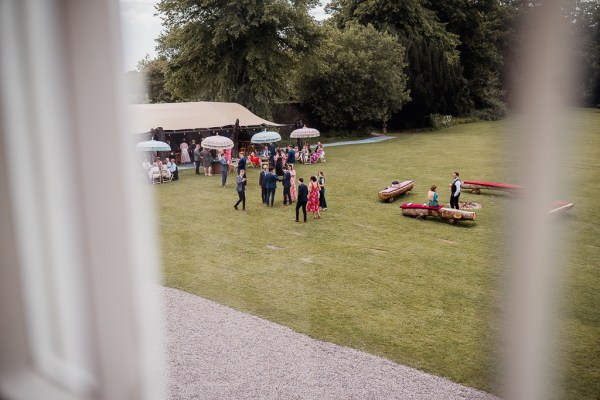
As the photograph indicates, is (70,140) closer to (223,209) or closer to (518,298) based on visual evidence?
(518,298)

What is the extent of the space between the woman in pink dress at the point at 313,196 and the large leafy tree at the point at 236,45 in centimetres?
922

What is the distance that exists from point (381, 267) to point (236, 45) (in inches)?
500

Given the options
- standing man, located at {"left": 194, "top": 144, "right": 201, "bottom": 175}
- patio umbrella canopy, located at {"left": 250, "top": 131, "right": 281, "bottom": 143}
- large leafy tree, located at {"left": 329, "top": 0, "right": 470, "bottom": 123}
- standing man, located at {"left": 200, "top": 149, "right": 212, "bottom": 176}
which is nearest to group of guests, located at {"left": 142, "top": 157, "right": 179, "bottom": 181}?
standing man, located at {"left": 200, "top": 149, "right": 212, "bottom": 176}

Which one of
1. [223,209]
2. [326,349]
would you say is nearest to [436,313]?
[326,349]

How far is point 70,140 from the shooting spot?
0.99m

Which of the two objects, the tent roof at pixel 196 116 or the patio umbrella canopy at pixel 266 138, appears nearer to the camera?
the patio umbrella canopy at pixel 266 138

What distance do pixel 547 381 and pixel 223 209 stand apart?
803 centimetres

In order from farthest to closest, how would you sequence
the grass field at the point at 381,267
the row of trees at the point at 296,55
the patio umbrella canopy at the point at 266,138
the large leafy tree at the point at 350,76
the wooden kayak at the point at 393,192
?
the large leafy tree at the point at 350,76 < the row of trees at the point at 296,55 < the patio umbrella canopy at the point at 266,138 < the wooden kayak at the point at 393,192 < the grass field at the point at 381,267

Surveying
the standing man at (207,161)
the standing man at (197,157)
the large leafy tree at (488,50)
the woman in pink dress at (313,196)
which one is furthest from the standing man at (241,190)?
the large leafy tree at (488,50)

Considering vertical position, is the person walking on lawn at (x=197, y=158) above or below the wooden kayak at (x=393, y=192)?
above

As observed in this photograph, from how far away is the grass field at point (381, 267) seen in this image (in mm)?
1836

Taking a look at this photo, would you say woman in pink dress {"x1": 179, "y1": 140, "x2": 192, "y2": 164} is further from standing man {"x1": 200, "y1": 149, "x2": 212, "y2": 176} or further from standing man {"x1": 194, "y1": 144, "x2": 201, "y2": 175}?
standing man {"x1": 200, "y1": 149, "x2": 212, "y2": 176}

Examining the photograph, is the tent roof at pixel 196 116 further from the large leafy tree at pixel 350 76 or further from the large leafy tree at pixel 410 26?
the large leafy tree at pixel 410 26

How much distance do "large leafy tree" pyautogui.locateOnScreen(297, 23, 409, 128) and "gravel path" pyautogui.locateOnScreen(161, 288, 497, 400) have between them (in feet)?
38.3
